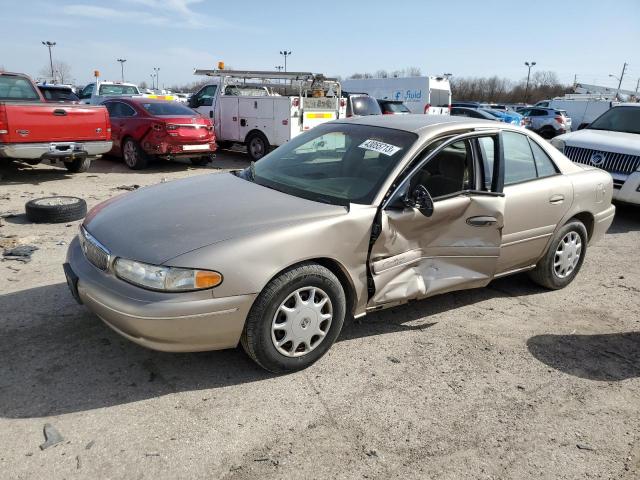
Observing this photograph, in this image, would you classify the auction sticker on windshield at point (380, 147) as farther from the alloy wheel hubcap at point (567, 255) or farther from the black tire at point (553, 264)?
the alloy wheel hubcap at point (567, 255)

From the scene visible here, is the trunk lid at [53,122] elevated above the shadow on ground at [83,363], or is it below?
above

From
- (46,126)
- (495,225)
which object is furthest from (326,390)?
(46,126)

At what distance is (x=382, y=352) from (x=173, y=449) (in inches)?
62.6

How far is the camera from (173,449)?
252cm

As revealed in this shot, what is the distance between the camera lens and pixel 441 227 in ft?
12.2

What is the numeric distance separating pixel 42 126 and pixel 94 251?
6103mm

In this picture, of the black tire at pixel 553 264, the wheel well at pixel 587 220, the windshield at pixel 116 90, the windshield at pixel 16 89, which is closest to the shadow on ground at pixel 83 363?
the black tire at pixel 553 264

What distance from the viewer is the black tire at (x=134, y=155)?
10.7 metres

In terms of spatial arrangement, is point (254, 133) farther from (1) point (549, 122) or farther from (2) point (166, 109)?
(1) point (549, 122)

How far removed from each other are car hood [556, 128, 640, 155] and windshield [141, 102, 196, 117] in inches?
295

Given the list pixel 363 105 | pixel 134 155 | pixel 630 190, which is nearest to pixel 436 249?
pixel 630 190

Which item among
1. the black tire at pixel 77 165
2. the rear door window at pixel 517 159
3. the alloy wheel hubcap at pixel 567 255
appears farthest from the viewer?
the black tire at pixel 77 165

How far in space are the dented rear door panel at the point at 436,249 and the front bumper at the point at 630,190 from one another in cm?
462

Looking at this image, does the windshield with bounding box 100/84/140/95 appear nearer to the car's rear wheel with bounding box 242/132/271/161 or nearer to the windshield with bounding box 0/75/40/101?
the car's rear wheel with bounding box 242/132/271/161
